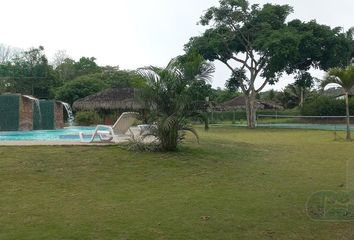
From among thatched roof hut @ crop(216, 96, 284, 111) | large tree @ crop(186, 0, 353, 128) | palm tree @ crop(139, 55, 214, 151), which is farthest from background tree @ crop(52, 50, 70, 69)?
palm tree @ crop(139, 55, 214, 151)

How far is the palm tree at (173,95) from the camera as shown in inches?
435

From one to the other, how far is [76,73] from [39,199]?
56.0 meters

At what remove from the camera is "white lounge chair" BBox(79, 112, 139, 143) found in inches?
510

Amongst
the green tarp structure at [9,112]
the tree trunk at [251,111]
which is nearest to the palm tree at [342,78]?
the tree trunk at [251,111]

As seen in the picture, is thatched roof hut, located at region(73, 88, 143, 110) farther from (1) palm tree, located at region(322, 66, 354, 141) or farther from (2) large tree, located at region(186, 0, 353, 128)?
(1) palm tree, located at region(322, 66, 354, 141)

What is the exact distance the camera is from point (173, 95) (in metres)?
11.2

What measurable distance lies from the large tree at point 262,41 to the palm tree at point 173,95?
69.0 feet

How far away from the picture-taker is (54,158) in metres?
9.48

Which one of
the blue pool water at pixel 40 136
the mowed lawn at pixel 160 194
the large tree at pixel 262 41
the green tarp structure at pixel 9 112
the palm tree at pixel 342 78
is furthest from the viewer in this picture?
the large tree at pixel 262 41

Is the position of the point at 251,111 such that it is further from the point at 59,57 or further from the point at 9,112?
the point at 59,57

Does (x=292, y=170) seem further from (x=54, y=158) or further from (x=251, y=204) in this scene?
(x=54, y=158)

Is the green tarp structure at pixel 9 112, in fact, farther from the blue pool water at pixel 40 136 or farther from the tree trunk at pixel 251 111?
the tree trunk at pixel 251 111

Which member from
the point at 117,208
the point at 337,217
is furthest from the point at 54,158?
the point at 337,217

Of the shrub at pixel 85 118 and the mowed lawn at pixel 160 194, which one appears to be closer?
the mowed lawn at pixel 160 194
